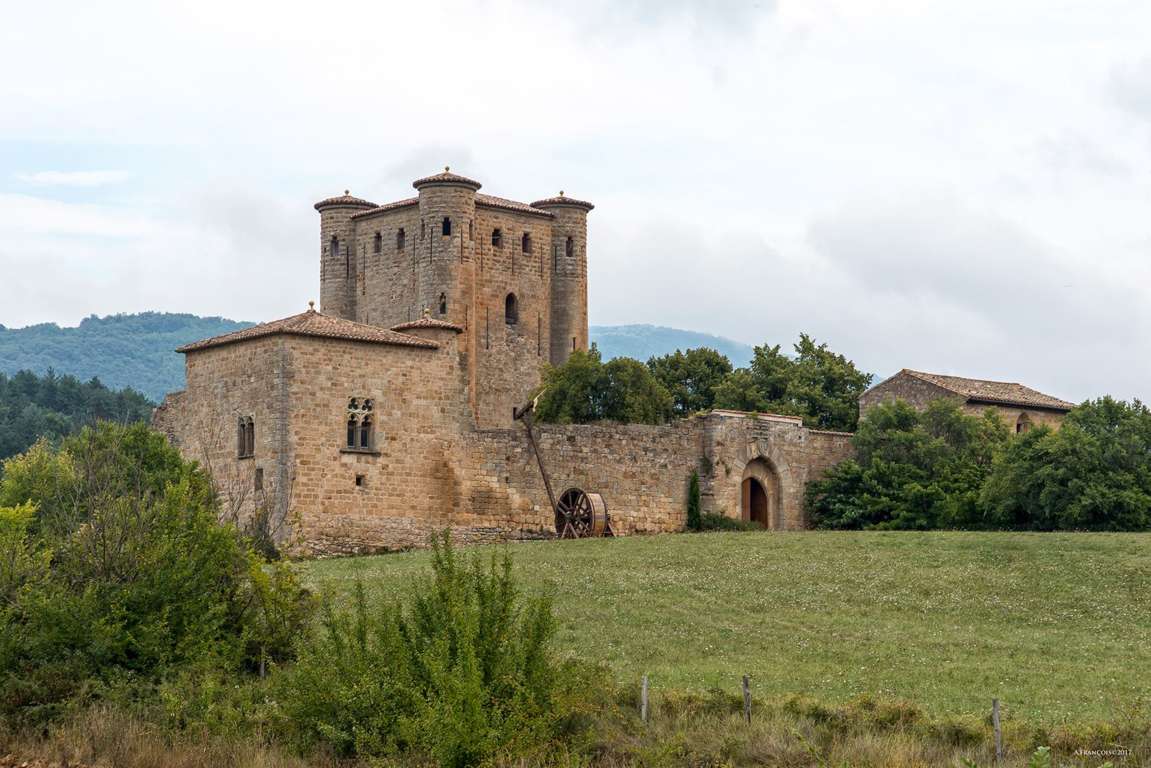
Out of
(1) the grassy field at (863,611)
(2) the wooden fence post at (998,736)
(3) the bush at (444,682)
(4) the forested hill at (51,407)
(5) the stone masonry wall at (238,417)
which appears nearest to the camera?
(2) the wooden fence post at (998,736)

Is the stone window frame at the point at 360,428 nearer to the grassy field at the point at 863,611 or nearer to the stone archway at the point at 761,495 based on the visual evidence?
Result: the grassy field at the point at 863,611

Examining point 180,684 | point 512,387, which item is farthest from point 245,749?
point 512,387

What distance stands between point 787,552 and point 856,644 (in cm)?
1078

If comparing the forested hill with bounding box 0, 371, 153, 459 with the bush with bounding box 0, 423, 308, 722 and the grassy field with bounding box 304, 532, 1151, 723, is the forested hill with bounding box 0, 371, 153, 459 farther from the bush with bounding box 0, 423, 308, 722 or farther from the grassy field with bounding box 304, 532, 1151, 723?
the bush with bounding box 0, 423, 308, 722

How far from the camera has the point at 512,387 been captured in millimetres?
69062

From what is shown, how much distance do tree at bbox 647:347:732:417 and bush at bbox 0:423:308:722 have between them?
37971 mm

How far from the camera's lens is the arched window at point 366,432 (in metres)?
46.5

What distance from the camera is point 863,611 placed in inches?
1366

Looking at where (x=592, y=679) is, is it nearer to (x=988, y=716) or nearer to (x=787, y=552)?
(x=988, y=716)

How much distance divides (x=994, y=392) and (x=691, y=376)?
1236cm

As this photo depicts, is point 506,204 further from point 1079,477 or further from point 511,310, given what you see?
point 1079,477

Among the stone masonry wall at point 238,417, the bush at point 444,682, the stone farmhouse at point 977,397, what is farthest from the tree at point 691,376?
the bush at point 444,682

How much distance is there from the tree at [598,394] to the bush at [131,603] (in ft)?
100

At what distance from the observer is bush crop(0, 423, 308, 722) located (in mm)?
27375
